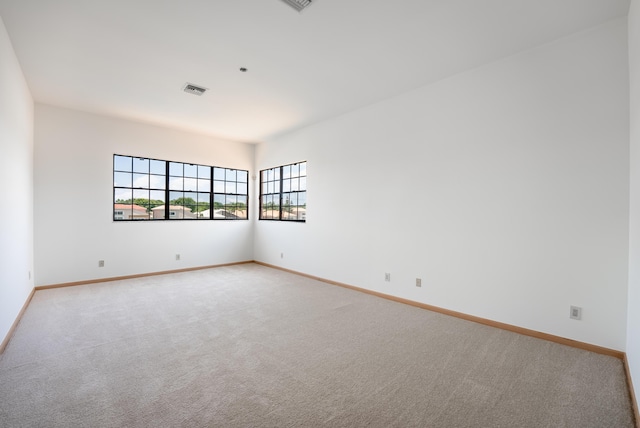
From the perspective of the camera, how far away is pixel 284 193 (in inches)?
258

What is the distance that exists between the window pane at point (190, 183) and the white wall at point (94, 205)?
1.28ft

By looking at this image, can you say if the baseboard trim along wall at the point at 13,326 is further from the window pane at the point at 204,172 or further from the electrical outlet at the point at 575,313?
the electrical outlet at the point at 575,313

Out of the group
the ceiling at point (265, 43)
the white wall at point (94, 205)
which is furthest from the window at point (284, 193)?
the ceiling at point (265, 43)

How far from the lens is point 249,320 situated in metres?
3.44

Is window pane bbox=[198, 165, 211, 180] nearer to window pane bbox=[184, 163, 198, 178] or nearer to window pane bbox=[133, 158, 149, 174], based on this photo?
window pane bbox=[184, 163, 198, 178]

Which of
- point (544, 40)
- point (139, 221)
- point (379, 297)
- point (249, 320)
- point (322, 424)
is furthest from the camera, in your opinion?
point (139, 221)

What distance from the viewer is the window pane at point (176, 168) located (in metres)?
6.00

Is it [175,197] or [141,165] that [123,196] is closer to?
[141,165]

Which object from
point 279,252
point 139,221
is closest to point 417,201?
point 279,252

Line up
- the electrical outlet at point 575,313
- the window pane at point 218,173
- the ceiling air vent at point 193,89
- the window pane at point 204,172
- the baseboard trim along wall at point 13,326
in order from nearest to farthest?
1. the baseboard trim along wall at point 13,326
2. the electrical outlet at point 575,313
3. the ceiling air vent at point 193,89
4. the window pane at point 204,172
5. the window pane at point 218,173

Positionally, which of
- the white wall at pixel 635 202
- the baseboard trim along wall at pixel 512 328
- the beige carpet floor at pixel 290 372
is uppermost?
the white wall at pixel 635 202

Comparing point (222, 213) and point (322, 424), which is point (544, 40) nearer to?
point (322, 424)

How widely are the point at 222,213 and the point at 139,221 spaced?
66.1 inches

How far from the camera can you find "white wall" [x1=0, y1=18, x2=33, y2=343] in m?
2.70
